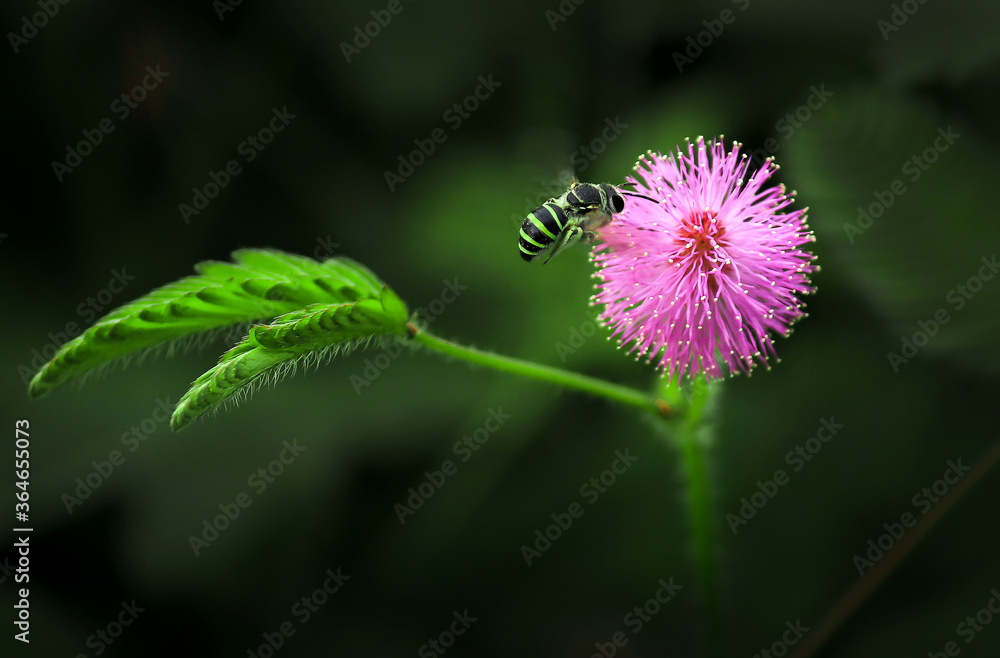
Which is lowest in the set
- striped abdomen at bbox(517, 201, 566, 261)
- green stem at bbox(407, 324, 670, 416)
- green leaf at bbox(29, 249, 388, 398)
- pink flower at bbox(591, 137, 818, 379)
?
green leaf at bbox(29, 249, 388, 398)

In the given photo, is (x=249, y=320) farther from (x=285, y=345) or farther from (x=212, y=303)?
(x=285, y=345)

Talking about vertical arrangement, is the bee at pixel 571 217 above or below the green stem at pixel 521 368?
above

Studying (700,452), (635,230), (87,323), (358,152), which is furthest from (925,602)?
(87,323)

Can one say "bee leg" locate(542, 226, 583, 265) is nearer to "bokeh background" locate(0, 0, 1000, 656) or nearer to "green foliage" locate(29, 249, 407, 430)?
"green foliage" locate(29, 249, 407, 430)

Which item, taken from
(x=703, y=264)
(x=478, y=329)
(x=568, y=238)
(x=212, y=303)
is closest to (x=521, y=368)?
(x=568, y=238)

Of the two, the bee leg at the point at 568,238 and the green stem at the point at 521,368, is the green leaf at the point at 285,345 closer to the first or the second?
the green stem at the point at 521,368

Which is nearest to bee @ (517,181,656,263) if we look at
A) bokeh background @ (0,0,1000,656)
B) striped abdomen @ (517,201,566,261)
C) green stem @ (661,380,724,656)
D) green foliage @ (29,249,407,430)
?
A: striped abdomen @ (517,201,566,261)

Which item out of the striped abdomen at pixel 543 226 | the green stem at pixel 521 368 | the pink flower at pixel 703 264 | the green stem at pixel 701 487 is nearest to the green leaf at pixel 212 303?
the green stem at pixel 521 368

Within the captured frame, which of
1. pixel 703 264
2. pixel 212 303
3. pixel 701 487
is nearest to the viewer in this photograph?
pixel 212 303
